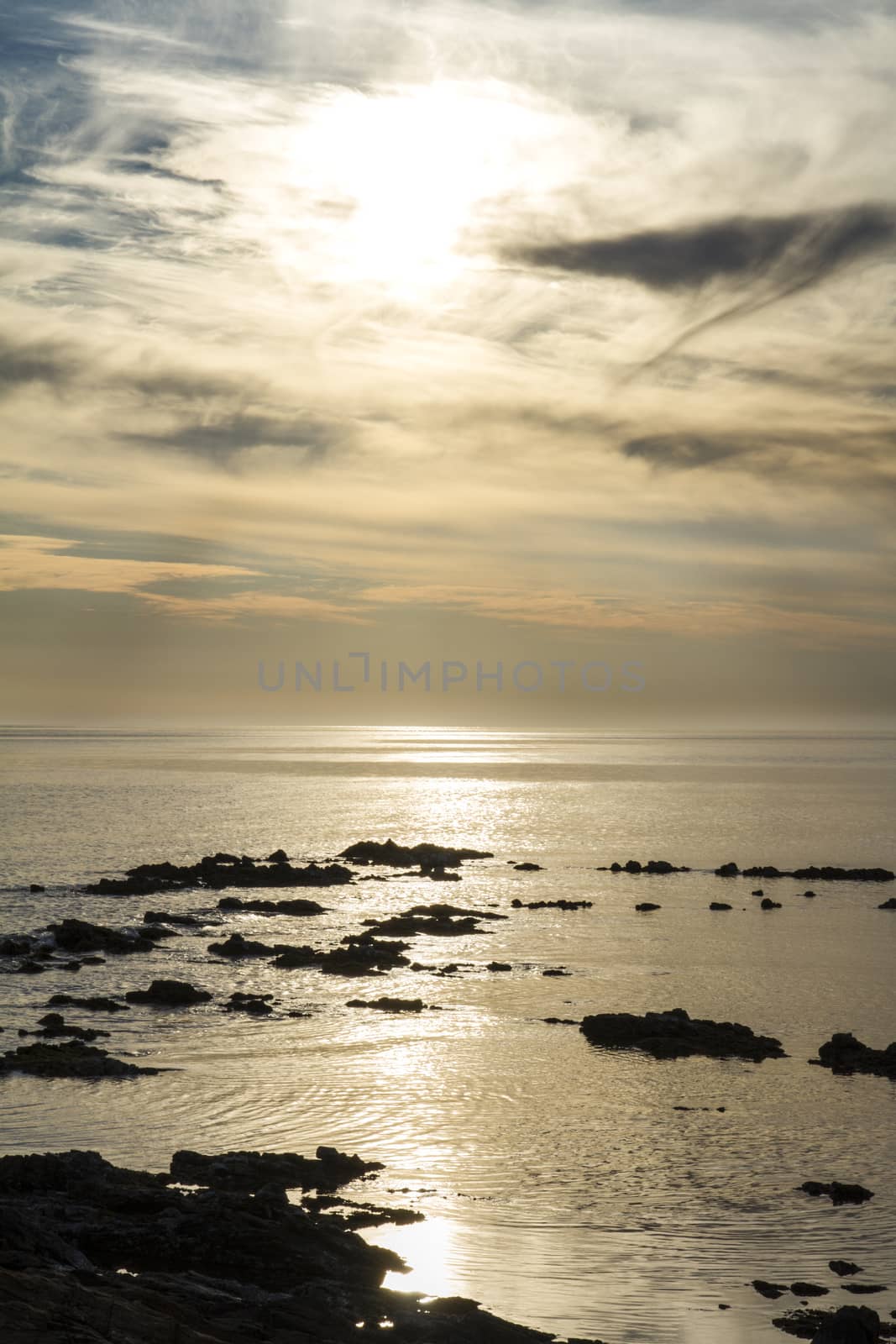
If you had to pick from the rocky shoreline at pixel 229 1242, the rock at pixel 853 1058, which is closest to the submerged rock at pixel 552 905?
the rocky shoreline at pixel 229 1242

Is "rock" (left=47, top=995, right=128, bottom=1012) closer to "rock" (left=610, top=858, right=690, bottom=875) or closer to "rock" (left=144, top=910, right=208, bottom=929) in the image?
"rock" (left=144, top=910, right=208, bottom=929)

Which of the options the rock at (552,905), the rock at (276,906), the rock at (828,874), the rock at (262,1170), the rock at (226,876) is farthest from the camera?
the rock at (828,874)

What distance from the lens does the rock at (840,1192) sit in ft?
77.6

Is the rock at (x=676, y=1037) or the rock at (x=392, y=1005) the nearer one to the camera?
the rock at (x=676, y=1037)

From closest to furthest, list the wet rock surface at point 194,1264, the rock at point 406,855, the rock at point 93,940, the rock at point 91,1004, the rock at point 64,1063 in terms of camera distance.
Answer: the wet rock surface at point 194,1264
the rock at point 64,1063
the rock at point 91,1004
the rock at point 93,940
the rock at point 406,855

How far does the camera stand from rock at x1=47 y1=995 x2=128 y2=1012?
38406mm

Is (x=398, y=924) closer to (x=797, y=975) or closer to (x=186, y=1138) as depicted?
(x=797, y=975)

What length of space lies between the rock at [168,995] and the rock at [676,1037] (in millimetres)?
12529

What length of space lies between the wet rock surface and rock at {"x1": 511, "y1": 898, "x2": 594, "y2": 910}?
4162 centimetres

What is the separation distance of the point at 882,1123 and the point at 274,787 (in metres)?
151

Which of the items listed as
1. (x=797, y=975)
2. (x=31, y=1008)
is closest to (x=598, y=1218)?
(x=31, y=1008)

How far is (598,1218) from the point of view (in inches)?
903

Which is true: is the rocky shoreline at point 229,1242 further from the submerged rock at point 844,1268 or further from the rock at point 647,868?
the rock at point 647,868

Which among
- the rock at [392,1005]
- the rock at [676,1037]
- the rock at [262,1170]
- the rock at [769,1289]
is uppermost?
the rock at [262,1170]
